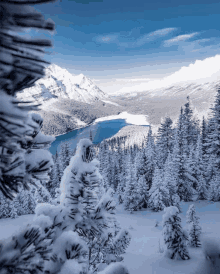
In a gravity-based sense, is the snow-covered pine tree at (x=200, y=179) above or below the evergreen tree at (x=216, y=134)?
below

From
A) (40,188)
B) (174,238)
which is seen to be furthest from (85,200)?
(174,238)

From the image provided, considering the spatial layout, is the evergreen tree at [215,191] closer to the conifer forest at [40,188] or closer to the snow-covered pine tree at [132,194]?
the snow-covered pine tree at [132,194]

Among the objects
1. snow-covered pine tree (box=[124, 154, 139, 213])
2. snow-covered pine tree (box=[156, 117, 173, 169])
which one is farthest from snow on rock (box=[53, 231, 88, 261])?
snow-covered pine tree (box=[156, 117, 173, 169])

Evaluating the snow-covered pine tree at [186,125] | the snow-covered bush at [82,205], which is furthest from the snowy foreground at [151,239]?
the snow-covered pine tree at [186,125]

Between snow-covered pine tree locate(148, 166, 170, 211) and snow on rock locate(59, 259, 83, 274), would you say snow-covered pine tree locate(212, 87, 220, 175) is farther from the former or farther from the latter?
snow on rock locate(59, 259, 83, 274)

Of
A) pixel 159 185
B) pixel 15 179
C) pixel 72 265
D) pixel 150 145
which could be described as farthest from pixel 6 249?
pixel 150 145

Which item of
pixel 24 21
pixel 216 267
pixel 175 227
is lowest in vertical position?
pixel 175 227

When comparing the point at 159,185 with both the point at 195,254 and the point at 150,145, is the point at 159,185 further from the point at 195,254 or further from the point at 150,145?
the point at 195,254
